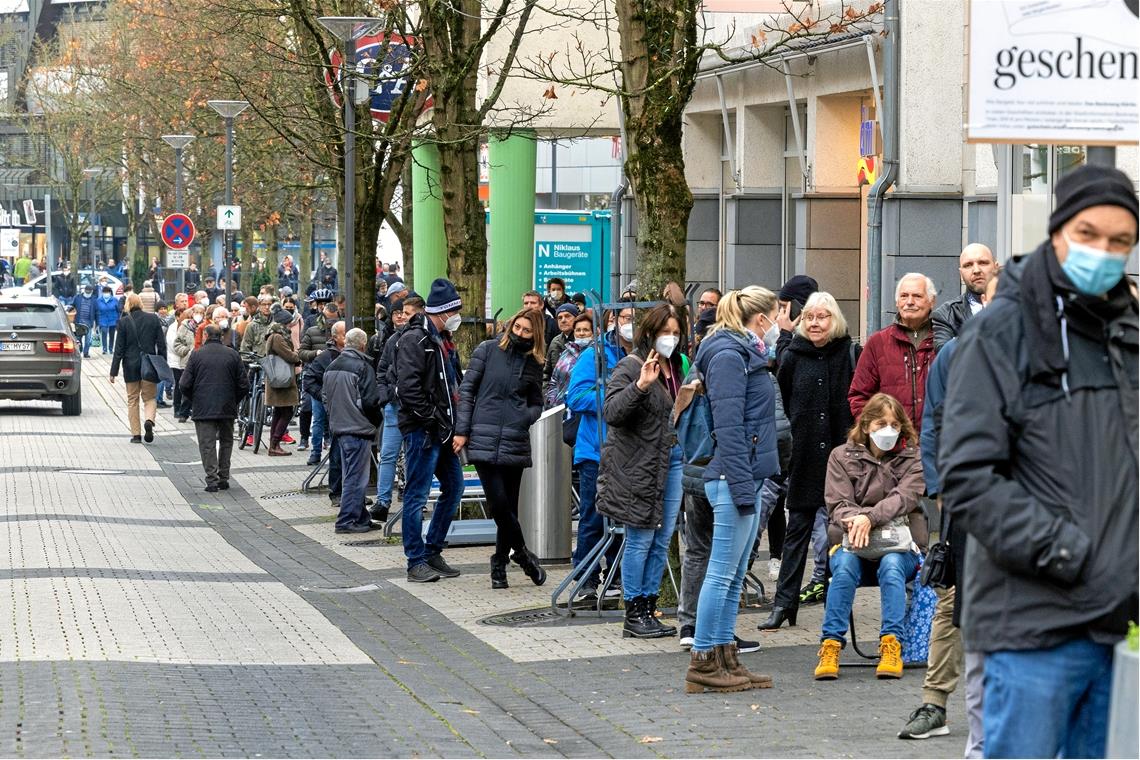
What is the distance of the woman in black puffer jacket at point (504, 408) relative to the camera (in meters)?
11.7

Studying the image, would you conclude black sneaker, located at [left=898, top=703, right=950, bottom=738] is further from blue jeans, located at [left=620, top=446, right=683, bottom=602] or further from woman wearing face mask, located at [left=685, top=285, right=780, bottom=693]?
blue jeans, located at [left=620, top=446, right=683, bottom=602]

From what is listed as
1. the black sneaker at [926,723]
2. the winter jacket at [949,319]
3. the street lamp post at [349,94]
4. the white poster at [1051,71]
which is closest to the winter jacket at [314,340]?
the street lamp post at [349,94]

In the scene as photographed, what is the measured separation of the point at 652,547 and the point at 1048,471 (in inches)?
231

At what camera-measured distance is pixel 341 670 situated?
9.33 metres

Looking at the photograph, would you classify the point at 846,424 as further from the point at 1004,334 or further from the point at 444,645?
the point at 1004,334

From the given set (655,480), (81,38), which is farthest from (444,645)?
(81,38)

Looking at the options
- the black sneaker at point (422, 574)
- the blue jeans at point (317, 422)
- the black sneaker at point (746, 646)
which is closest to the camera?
the black sneaker at point (746, 646)

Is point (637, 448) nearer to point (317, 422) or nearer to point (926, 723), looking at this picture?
point (926, 723)

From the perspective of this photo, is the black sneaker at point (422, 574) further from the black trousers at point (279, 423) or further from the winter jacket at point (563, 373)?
the black trousers at point (279, 423)

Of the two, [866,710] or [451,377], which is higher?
[451,377]

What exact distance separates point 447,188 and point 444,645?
6.95m

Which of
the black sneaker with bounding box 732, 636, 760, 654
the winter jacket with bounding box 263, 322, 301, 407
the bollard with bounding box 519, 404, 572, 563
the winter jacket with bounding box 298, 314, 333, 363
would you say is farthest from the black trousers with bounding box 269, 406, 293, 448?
the black sneaker with bounding box 732, 636, 760, 654

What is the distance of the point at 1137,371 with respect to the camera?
4.19 m

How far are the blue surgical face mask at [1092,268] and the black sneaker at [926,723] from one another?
143 inches
